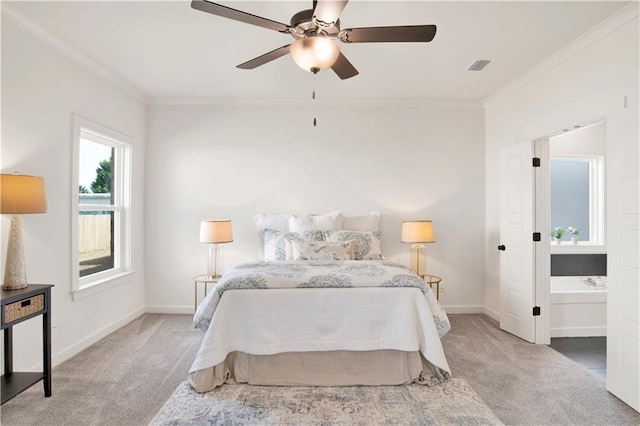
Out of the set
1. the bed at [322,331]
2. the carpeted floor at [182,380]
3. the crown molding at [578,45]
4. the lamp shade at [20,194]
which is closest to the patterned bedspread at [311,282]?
the bed at [322,331]

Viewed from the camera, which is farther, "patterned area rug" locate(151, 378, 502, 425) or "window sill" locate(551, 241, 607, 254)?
"window sill" locate(551, 241, 607, 254)

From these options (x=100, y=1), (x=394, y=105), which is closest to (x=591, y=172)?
(x=394, y=105)

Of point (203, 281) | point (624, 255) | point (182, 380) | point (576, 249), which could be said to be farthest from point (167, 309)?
point (576, 249)

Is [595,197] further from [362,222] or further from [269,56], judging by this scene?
[269,56]

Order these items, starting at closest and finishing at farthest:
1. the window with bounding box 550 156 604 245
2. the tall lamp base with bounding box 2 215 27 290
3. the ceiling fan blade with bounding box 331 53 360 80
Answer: the tall lamp base with bounding box 2 215 27 290
the ceiling fan blade with bounding box 331 53 360 80
the window with bounding box 550 156 604 245

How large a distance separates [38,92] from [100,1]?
3.15 ft

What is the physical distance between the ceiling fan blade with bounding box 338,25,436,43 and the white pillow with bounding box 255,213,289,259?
263 centimetres

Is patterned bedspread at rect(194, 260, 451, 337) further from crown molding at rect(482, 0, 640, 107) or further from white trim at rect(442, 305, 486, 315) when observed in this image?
crown molding at rect(482, 0, 640, 107)

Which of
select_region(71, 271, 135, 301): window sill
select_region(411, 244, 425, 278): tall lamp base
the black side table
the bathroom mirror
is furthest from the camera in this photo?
the bathroom mirror

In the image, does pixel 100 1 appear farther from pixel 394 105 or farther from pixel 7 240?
pixel 394 105

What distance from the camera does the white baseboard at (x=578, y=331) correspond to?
3748 millimetres

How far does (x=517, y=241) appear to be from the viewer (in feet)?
12.5

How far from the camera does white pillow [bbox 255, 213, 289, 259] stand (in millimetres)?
4445

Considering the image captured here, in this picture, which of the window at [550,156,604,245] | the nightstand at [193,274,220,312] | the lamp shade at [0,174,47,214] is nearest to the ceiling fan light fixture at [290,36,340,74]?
the lamp shade at [0,174,47,214]
